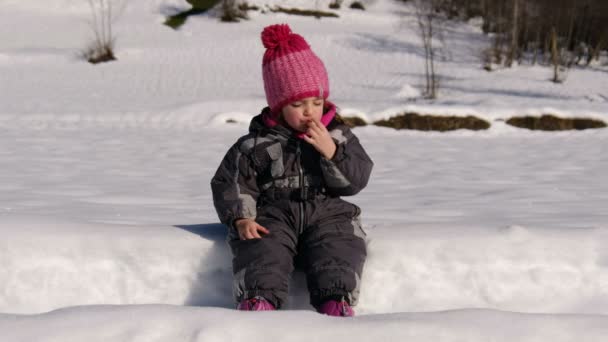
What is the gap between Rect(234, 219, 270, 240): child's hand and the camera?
84.2 inches

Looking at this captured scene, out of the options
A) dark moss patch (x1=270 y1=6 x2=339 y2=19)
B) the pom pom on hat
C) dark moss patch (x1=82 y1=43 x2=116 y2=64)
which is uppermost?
the pom pom on hat

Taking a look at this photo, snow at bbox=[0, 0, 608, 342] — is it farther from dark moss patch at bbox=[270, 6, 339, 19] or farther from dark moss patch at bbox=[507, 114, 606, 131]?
dark moss patch at bbox=[270, 6, 339, 19]

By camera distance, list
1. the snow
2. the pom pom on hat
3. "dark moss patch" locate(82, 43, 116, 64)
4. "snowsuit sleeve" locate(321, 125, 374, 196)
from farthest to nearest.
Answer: "dark moss patch" locate(82, 43, 116, 64), the pom pom on hat, "snowsuit sleeve" locate(321, 125, 374, 196), the snow

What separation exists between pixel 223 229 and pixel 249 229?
0.39 meters

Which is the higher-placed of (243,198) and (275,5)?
(243,198)

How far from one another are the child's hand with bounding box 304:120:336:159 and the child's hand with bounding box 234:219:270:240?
306 millimetres

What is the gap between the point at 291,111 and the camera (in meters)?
2.33

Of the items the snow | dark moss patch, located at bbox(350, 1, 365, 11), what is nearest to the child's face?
the snow

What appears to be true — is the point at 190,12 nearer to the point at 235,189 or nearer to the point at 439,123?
the point at 439,123

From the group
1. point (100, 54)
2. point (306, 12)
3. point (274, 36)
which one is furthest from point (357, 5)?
point (274, 36)

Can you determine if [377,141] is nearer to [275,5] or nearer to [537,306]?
[537,306]

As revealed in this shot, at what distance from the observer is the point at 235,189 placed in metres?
2.29

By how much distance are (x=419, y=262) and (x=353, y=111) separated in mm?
6023

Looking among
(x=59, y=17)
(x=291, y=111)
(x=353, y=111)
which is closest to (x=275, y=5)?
(x=59, y=17)
